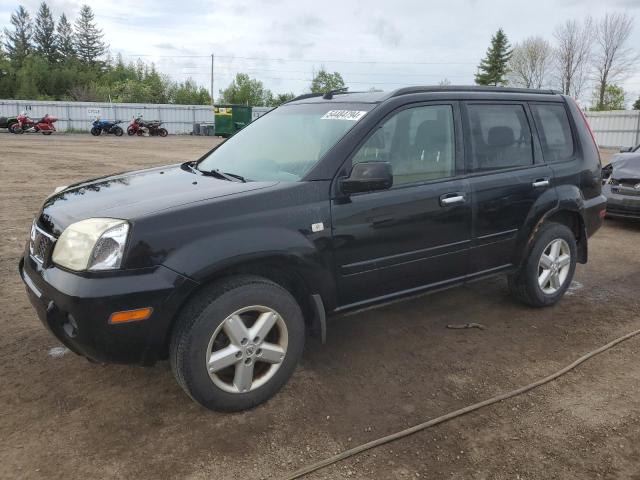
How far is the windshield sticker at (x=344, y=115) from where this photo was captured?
342cm

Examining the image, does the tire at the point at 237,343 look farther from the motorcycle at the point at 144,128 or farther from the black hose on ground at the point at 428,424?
→ the motorcycle at the point at 144,128

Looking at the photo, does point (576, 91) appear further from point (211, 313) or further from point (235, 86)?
point (235, 86)

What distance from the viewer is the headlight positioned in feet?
8.50

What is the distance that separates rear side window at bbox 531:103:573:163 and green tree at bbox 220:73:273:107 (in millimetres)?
89728

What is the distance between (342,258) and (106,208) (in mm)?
1346

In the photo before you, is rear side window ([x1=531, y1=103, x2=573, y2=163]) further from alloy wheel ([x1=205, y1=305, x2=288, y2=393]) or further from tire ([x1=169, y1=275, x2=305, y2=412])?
alloy wheel ([x1=205, y1=305, x2=288, y2=393])

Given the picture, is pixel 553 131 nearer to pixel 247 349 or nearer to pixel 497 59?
pixel 247 349

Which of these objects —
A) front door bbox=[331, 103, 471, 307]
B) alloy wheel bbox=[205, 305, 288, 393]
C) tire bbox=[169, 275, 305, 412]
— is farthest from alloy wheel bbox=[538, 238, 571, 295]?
alloy wheel bbox=[205, 305, 288, 393]

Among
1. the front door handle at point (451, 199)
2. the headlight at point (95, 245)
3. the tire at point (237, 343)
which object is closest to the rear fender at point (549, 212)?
the front door handle at point (451, 199)

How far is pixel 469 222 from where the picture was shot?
381cm

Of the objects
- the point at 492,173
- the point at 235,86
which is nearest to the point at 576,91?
the point at 492,173

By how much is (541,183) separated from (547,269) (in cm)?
76

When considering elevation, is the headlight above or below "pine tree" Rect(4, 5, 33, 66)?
below

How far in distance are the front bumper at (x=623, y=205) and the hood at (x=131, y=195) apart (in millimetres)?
6610
